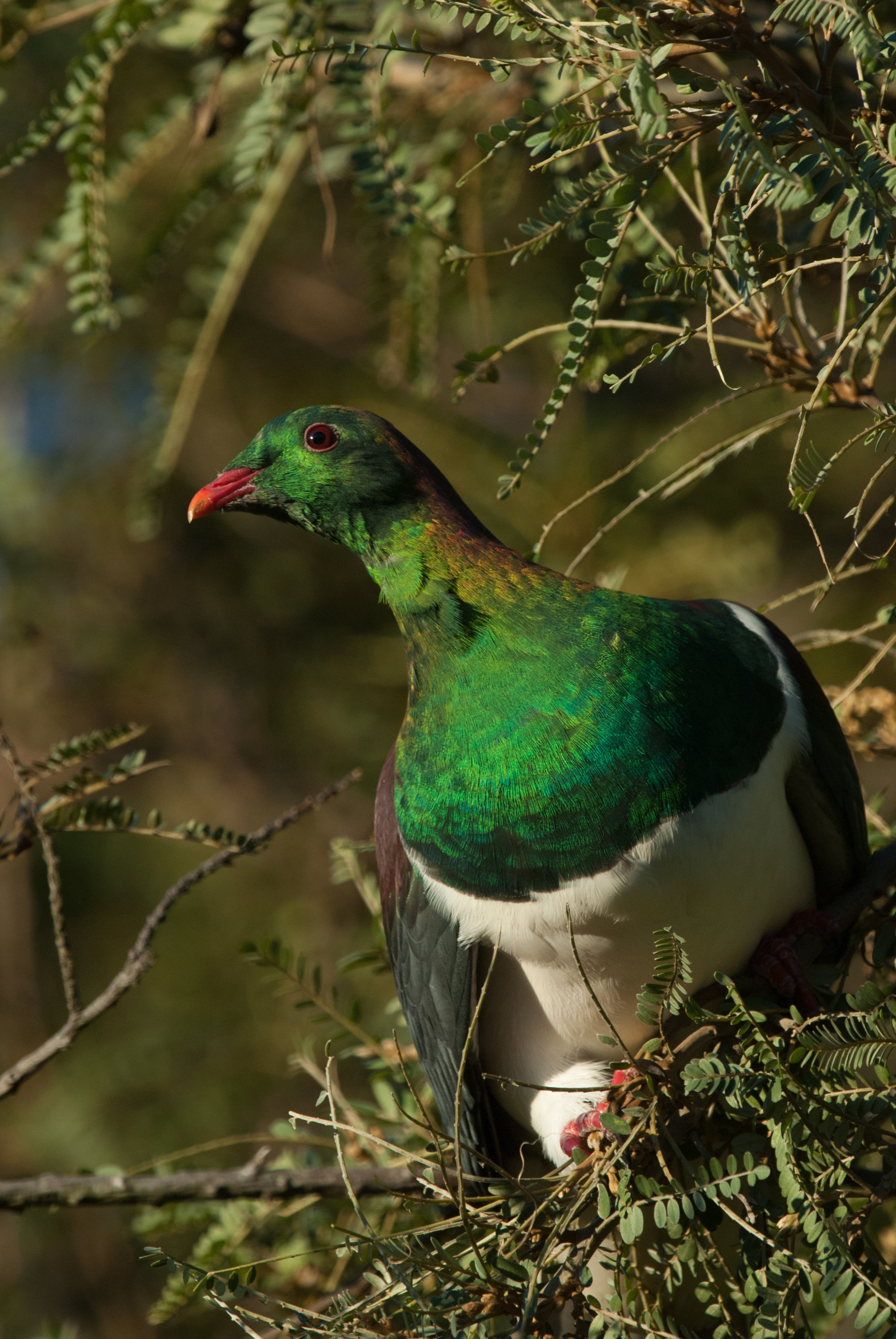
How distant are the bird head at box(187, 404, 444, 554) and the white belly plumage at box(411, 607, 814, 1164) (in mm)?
666

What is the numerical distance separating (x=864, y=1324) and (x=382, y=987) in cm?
267

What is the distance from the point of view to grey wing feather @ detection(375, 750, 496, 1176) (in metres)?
2.31

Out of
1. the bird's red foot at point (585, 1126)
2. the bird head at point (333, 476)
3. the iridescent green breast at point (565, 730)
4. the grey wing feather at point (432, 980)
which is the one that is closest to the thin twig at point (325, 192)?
the bird head at point (333, 476)

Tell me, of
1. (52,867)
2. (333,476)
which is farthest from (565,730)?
(52,867)

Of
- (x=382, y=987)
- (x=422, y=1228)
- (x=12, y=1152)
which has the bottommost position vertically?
(x=12, y=1152)

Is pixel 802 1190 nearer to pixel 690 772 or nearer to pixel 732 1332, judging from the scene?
pixel 732 1332

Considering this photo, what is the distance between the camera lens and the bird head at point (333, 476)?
2.41 metres

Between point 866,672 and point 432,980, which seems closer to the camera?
point 866,672

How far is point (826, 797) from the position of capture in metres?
2.33

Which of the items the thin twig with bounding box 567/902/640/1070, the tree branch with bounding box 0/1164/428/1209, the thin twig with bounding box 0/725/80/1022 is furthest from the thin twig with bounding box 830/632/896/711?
the thin twig with bounding box 0/725/80/1022

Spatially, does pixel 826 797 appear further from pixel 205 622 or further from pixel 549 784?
pixel 205 622

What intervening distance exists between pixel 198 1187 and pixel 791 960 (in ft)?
3.72

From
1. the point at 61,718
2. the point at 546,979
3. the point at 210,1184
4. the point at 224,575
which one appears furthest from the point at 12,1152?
the point at 546,979

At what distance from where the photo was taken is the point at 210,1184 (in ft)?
7.52
